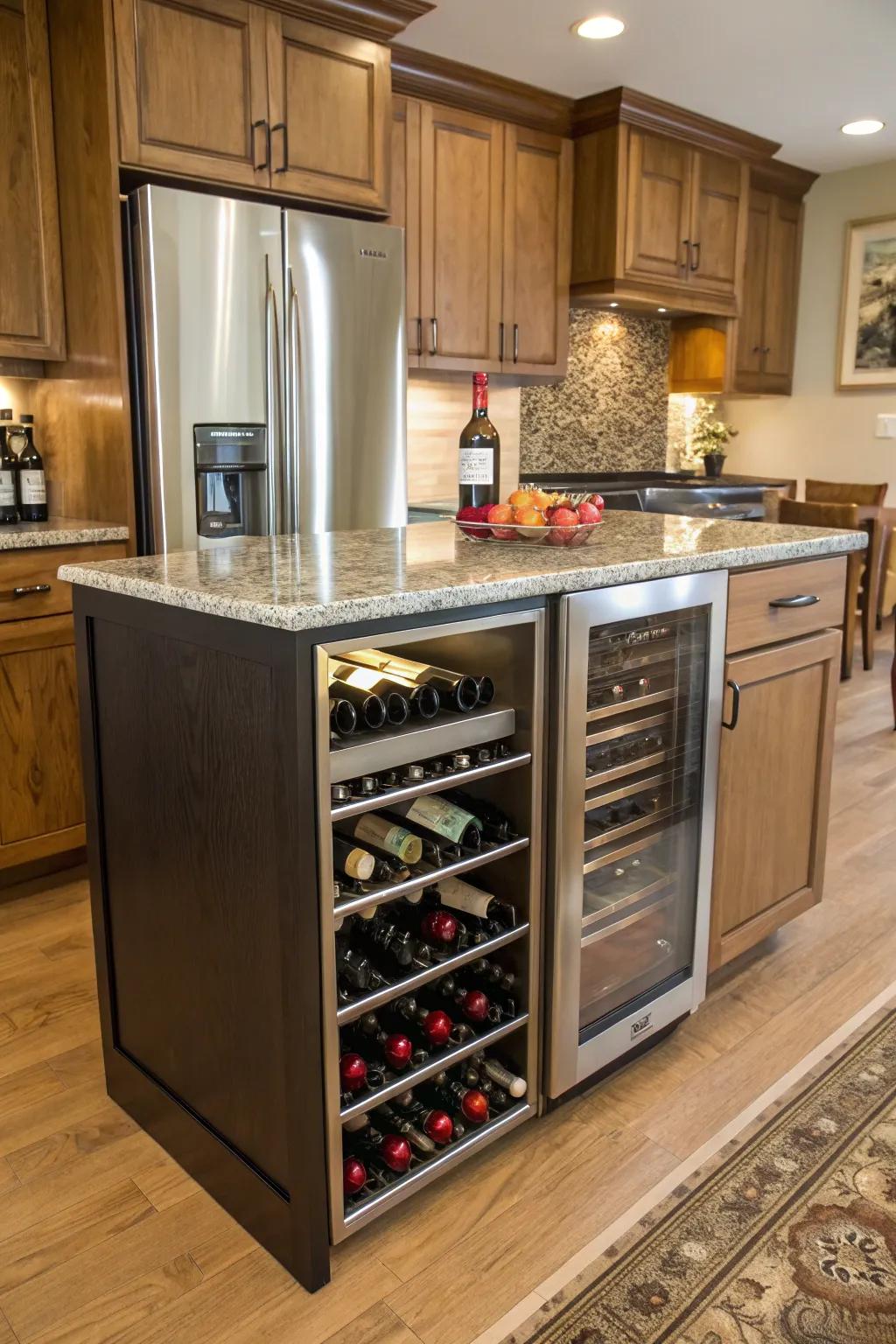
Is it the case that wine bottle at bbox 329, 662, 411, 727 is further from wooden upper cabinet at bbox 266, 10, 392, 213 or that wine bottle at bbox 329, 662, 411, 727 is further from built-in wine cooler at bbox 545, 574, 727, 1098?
wooden upper cabinet at bbox 266, 10, 392, 213

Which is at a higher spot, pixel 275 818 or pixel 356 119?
pixel 356 119

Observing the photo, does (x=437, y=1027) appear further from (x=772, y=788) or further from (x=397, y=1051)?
(x=772, y=788)

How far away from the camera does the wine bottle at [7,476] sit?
2.89 meters

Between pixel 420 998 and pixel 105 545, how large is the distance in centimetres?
161

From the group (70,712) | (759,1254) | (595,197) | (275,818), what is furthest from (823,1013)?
(595,197)

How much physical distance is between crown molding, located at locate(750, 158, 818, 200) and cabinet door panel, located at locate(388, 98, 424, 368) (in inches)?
84.1

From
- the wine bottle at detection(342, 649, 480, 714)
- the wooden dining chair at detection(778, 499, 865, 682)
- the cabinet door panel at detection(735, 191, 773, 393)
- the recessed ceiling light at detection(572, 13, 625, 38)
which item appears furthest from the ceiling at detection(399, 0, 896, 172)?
the wine bottle at detection(342, 649, 480, 714)

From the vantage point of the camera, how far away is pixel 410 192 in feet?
12.0

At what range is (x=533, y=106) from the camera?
402 centimetres

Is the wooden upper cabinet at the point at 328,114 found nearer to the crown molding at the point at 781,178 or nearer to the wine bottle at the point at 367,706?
the wine bottle at the point at 367,706

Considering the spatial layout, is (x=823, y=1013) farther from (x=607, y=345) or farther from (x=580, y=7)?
(x=607, y=345)

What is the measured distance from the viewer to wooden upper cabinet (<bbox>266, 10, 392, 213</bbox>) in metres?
2.91

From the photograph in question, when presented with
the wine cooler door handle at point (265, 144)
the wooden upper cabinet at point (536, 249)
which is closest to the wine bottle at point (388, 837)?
the wine cooler door handle at point (265, 144)

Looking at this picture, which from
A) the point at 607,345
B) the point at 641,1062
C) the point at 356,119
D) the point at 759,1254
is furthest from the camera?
the point at 607,345
